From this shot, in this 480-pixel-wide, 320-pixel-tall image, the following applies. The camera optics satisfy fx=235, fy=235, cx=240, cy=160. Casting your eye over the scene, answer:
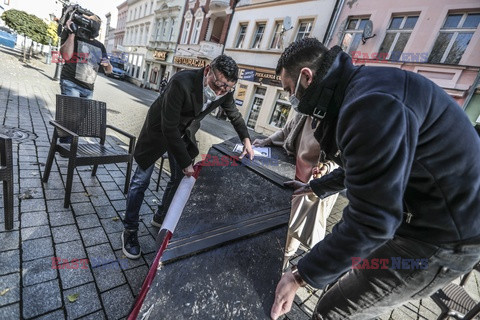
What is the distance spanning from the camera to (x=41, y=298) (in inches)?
61.7

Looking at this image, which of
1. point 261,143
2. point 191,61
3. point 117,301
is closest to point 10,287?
point 117,301

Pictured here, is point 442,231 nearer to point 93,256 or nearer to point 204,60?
point 93,256

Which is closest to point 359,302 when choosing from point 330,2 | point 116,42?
point 330,2

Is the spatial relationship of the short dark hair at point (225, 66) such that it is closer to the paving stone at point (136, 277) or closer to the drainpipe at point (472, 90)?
the paving stone at point (136, 277)

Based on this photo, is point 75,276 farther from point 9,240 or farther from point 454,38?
point 454,38

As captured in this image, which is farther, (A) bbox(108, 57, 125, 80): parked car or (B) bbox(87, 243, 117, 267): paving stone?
(A) bbox(108, 57, 125, 80): parked car

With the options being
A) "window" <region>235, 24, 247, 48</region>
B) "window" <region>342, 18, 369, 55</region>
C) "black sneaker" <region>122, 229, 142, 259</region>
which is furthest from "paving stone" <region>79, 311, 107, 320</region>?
"window" <region>235, 24, 247, 48</region>

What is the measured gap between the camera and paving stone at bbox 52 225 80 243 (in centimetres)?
209

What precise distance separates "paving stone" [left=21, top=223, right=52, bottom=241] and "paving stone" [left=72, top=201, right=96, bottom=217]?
331mm

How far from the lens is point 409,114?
2.68ft

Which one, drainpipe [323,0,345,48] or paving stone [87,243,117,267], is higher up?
drainpipe [323,0,345,48]

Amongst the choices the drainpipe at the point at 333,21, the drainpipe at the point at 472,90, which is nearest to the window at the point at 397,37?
the drainpipe at the point at 333,21

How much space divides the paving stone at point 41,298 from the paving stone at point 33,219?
77 cm

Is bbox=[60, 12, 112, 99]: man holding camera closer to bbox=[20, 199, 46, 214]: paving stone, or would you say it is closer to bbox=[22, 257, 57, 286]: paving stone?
bbox=[20, 199, 46, 214]: paving stone
